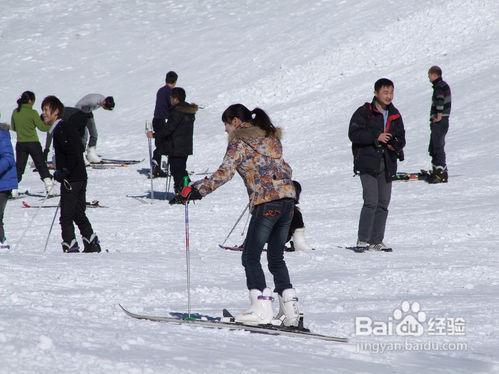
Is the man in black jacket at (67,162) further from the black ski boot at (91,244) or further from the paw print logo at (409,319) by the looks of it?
the paw print logo at (409,319)

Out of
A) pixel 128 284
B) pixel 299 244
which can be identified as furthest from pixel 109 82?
pixel 128 284

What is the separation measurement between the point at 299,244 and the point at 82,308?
190 inches

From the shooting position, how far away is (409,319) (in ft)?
26.9

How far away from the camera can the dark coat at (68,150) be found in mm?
11664

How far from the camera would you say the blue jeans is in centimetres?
764

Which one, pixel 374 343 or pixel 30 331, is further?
pixel 374 343

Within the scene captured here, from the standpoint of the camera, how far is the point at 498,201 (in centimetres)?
1544

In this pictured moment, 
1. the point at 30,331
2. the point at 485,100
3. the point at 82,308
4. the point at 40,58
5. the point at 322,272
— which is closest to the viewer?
the point at 30,331

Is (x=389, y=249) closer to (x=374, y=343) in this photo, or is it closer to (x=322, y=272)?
(x=322, y=272)

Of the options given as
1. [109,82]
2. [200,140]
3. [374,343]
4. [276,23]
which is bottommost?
[374,343]

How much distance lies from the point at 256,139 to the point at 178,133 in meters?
9.57

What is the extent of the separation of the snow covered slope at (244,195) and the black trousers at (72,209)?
0.56m

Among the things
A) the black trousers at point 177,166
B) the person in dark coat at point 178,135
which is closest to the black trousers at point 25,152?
the person in dark coat at point 178,135

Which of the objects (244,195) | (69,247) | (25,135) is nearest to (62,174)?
(69,247)
